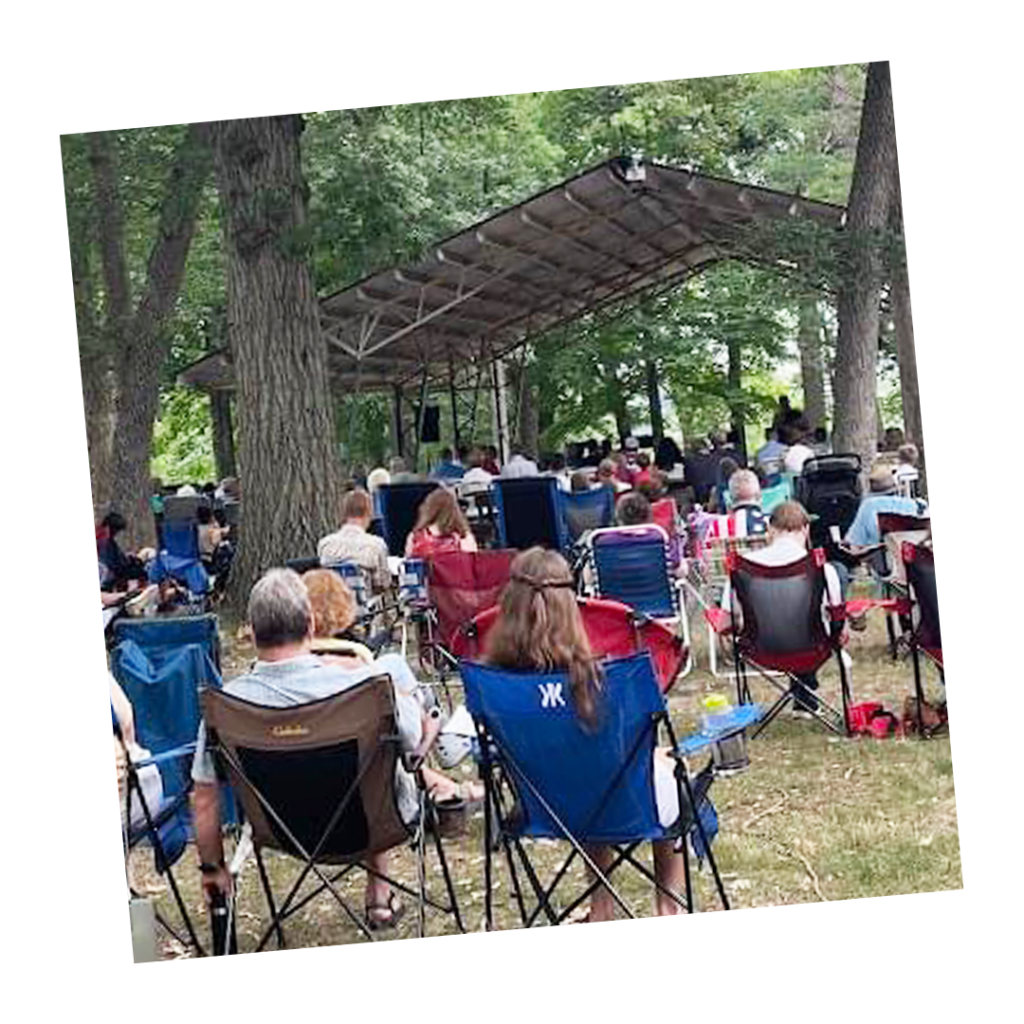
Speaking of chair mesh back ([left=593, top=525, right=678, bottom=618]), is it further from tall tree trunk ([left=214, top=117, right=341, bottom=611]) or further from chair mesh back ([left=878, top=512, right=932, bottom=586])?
tall tree trunk ([left=214, top=117, right=341, bottom=611])

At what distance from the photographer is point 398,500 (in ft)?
30.8

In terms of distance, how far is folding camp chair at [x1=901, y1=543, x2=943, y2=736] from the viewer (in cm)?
509

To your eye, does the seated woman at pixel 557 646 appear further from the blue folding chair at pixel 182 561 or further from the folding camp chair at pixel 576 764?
the blue folding chair at pixel 182 561

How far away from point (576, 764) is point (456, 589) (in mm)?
2929

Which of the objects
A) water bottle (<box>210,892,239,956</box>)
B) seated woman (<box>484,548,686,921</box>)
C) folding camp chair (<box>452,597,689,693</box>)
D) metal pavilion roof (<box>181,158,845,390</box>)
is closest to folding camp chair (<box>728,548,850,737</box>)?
folding camp chair (<box>452,597,689,693</box>)

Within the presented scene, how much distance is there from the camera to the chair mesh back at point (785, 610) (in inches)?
222

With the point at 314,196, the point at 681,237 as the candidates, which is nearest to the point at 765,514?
the point at 314,196

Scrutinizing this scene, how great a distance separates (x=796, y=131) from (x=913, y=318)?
45.9ft

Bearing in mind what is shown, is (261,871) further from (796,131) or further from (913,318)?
(796,131)

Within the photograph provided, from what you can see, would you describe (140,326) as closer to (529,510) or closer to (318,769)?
(529,510)

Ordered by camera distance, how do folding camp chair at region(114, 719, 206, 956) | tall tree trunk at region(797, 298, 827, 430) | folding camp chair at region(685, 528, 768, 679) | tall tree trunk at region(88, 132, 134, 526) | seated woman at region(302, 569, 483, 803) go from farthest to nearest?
1. tall tree trunk at region(797, 298, 827, 430)
2. tall tree trunk at region(88, 132, 134, 526)
3. folding camp chair at region(685, 528, 768, 679)
4. seated woman at region(302, 569, 483, 803)
5. folding camp chair at region(114, 719, 206, 956)

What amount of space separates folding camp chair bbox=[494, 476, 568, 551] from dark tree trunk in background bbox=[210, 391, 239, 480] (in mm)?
3312

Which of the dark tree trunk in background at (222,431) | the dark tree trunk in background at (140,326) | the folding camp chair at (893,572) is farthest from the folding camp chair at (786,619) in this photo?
the dark tree trunk in background at (222,431)

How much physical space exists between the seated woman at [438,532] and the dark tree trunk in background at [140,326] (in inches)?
119
